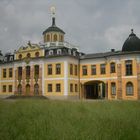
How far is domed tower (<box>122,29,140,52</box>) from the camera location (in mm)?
34281

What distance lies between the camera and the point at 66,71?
3709cm

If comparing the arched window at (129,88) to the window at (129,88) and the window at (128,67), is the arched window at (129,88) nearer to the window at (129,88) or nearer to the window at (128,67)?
the window at (129,88)

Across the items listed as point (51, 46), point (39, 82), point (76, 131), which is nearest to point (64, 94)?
point (39, 82)

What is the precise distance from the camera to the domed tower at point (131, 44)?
112 ft

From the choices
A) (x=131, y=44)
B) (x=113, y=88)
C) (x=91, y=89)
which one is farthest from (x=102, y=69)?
(x=91, y=89)

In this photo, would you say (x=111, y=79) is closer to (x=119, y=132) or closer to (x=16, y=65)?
(x=16, y=65)

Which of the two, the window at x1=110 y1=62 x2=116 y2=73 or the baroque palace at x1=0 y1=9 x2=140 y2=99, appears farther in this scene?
the window at x1=110 y1=62 x2=116 y2=73

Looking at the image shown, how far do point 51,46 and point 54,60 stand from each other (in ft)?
14.7

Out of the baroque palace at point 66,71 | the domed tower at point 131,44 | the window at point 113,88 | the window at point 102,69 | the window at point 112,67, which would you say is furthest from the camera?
the window at point 102,69

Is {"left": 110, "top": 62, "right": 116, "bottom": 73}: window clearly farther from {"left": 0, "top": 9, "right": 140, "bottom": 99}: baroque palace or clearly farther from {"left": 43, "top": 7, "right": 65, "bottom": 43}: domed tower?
{"left": 43, "top": 7, "right": 65, "bottom": 43}: domed tower

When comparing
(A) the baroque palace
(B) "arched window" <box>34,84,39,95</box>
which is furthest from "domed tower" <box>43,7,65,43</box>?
(B) "arched window" <box>34,84,39,95</box>

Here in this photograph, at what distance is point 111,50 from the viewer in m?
39.8

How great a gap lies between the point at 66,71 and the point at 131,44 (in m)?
10.4

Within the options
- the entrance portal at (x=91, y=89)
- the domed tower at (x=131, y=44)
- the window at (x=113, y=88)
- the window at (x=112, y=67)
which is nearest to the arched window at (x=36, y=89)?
the entrance portal at (x=91, y=89)
